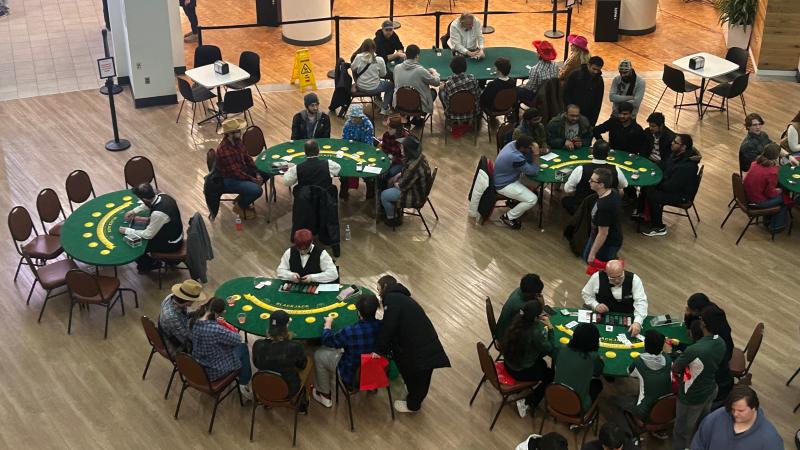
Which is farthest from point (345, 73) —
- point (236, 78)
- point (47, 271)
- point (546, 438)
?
point (546, 438)

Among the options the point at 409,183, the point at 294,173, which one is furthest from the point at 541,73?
the point at 294,173

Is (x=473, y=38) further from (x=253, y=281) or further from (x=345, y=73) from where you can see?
(x=253, y=281)

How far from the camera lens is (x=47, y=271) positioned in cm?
1022

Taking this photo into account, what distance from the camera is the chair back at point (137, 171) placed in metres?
11.7

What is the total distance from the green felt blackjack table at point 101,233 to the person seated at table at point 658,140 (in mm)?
6028

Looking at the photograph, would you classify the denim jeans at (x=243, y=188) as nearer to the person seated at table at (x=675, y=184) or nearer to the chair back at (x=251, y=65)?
the chair back at (x=251, y=65)

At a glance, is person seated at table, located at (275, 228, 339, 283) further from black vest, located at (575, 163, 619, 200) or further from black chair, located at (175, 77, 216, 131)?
black chair, located at (175, 77, 216, 131)

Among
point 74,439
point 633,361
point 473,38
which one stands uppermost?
point 473,38

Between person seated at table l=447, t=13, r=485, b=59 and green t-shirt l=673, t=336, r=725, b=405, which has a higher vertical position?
person seated at table l=447, t=13, r=485, b=59

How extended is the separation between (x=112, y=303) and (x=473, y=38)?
693cm

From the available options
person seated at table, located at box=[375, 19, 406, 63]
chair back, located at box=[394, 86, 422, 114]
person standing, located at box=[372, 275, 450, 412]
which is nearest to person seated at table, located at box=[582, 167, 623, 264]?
person standing, located at box=[372, 275, 450, 412]

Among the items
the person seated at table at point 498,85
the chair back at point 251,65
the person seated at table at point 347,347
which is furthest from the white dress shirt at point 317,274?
the chair back at point 251,65

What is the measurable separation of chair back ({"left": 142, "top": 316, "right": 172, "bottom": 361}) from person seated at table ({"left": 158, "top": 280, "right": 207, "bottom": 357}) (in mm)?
47

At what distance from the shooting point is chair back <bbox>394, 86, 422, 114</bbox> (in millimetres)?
13234
